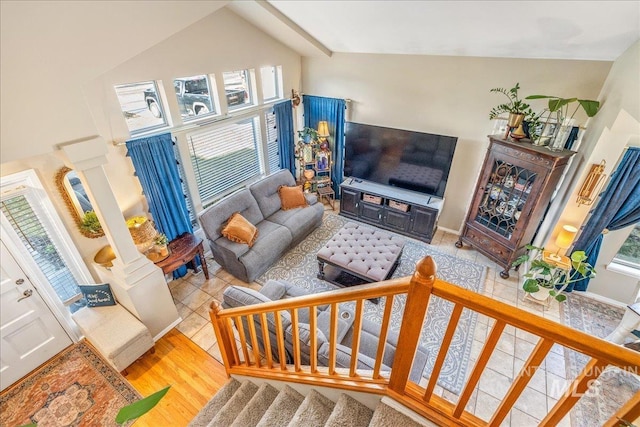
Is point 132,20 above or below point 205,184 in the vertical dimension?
above

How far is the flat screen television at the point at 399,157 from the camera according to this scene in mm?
4641

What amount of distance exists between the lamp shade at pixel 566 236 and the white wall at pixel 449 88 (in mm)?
1413

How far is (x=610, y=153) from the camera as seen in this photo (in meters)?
3.20

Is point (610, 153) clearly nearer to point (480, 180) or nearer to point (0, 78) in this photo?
point (480, 180)

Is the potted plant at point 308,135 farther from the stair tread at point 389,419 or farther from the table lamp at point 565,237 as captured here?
the stair tread at point 389,419

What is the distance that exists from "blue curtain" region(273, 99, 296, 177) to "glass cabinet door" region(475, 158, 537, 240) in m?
3.27

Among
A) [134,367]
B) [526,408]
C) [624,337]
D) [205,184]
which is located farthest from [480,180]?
[134,367]

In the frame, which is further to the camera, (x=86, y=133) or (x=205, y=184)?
(x=205, y=184)

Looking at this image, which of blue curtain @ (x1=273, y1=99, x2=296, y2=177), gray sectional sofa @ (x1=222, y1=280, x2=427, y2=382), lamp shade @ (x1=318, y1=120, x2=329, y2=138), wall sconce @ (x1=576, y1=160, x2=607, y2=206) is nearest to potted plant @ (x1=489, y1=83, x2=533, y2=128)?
wall sconce @ (x1=576, y1=160, x2=607, y2=206)

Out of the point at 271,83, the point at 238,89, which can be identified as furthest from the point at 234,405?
the point at 271,83

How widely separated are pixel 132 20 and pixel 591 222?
189 inches

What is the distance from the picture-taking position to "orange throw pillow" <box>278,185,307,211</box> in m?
5.02

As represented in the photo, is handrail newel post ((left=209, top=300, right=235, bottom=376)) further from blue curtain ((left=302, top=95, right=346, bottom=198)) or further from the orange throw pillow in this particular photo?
blue curtain ((left=302, top=95, right=346, bottom=198))

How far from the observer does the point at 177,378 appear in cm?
301
